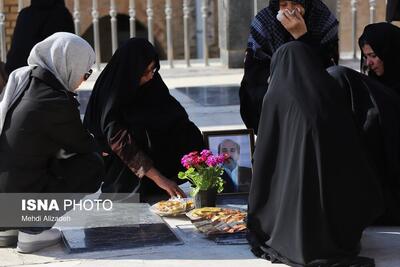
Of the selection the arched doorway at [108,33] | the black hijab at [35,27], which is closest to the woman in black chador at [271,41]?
the black hijab at [35,27]

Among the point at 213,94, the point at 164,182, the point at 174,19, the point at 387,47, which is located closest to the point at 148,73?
the point at 164,182

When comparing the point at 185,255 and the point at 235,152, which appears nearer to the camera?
the point at 185,255

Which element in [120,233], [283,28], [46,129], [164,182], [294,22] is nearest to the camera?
[46,129]

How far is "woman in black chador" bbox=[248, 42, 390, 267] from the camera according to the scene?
11.6 ft

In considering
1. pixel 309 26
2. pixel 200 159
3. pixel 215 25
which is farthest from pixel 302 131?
pixel 215 25

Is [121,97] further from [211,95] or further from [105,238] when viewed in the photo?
[211,95]

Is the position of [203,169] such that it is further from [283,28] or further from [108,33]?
[108,33]

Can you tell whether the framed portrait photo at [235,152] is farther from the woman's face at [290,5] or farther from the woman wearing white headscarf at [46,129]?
the woman wearing white headscarf at [46,129]

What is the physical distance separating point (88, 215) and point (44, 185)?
65 cm

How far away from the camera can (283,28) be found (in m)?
4.97

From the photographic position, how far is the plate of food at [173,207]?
14.3ft

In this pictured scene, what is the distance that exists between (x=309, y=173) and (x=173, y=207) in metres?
1.05

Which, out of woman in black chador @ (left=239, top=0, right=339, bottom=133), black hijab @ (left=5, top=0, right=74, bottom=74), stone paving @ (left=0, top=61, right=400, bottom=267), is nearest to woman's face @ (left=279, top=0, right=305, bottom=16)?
woman in black chador @ (left=239, top=0, right=339, bottom=133)

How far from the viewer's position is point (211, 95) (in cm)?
802
